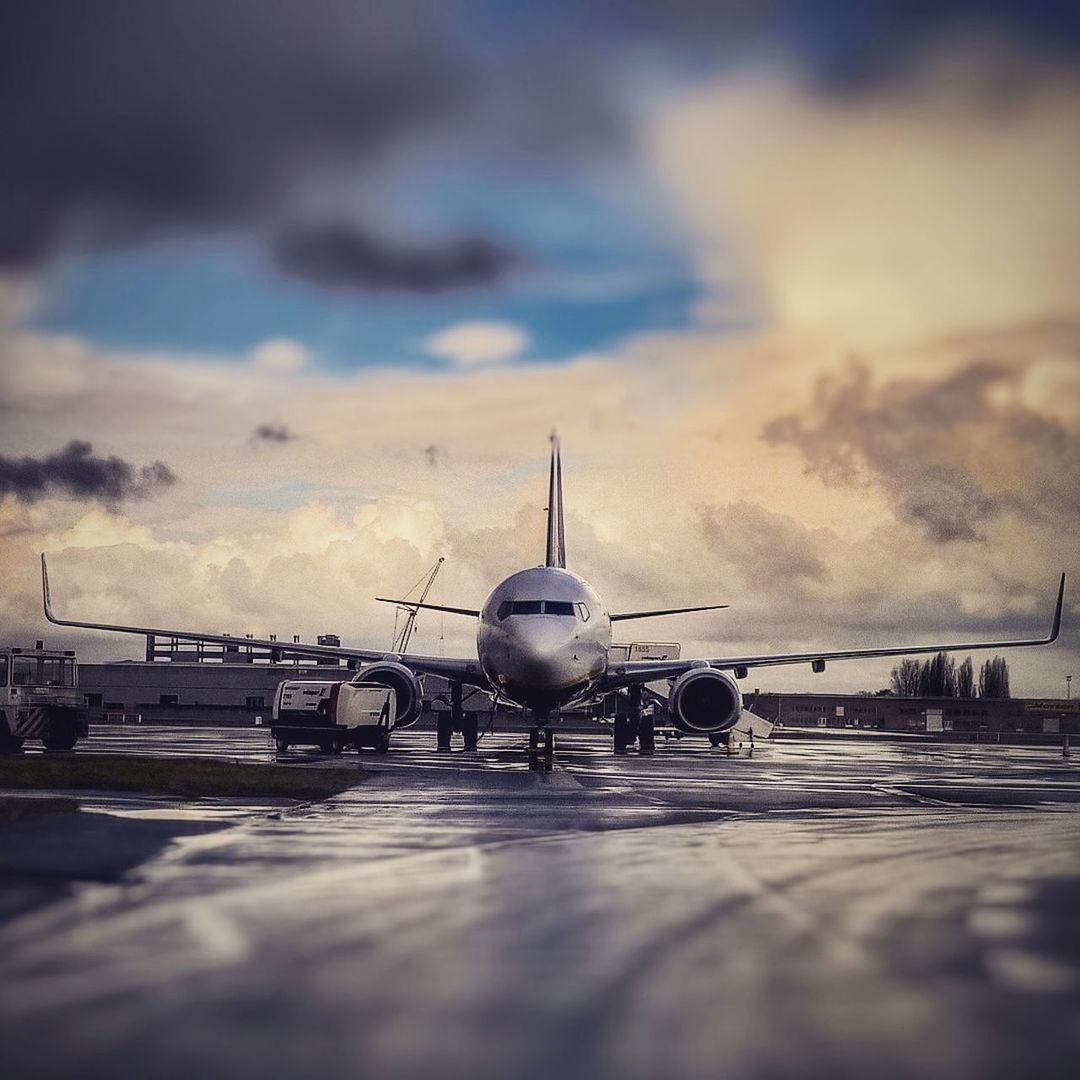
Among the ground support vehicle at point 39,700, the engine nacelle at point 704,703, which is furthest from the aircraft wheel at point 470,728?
the ground support vehicle at point 39,700

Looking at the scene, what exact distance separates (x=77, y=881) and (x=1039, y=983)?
7554mm

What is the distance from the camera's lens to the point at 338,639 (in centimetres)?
12400

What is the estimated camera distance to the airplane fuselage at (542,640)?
36938mm

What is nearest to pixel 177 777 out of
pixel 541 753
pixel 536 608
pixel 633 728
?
pixel 541 753

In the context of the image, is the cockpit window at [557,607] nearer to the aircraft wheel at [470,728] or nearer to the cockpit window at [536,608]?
the cockpit window at [536,608]

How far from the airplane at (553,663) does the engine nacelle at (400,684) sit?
0.11 ft

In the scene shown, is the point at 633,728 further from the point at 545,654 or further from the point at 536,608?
the point at 545,654

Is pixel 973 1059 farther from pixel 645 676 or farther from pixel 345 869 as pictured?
pixel 645 676

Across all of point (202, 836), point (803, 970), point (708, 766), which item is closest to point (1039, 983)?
point (803, 970)

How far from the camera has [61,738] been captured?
39.3 m

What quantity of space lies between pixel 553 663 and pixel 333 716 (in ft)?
28.4

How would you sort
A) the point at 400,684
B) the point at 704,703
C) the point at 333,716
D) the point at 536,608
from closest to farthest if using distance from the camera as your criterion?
the point at 536,608
the point at 333,716
the point at 704,703
the point at 400,684

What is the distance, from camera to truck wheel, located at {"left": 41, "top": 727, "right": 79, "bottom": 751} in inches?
1542

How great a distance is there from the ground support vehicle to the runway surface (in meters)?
22.4
